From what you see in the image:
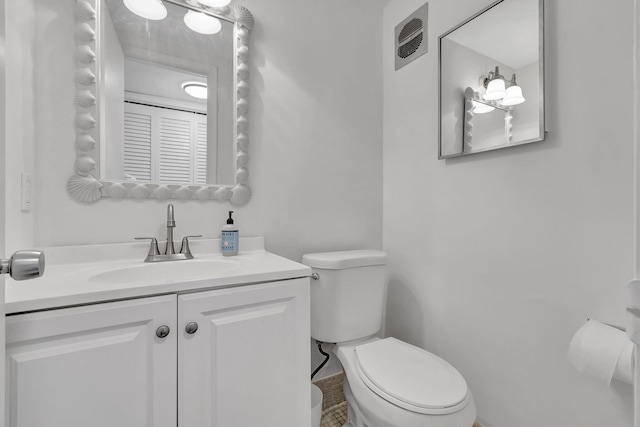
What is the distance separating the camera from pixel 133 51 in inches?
46.9

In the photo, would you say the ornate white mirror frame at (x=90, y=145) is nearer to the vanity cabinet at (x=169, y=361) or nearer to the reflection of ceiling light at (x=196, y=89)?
the reflection of ceiling light at (x=196, y=89)

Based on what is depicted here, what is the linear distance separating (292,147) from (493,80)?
93 centimetres

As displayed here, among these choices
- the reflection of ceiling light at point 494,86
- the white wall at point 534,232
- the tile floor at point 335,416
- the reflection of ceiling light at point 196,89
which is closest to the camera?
the white wall at point 534,232

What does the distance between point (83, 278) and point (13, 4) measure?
89cm

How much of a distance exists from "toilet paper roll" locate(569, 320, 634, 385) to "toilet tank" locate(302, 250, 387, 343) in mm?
730

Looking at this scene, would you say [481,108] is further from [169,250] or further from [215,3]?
[169,250]

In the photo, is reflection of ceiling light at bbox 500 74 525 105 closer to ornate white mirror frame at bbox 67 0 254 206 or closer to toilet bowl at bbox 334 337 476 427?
toilet bowl at bbox 334 337 476 427

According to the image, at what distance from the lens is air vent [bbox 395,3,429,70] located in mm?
1516

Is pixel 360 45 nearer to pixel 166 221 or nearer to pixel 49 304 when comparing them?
pixel 166 221

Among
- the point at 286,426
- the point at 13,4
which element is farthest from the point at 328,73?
the point at 286,426

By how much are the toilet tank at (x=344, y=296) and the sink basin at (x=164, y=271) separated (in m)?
0.40

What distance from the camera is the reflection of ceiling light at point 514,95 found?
1.10m

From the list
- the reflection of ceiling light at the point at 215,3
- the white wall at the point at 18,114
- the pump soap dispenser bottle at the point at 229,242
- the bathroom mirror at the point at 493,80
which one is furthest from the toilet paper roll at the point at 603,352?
the reflection of ceiling light at the point at 215,3

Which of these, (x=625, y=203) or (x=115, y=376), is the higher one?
(x=625, y=203)
